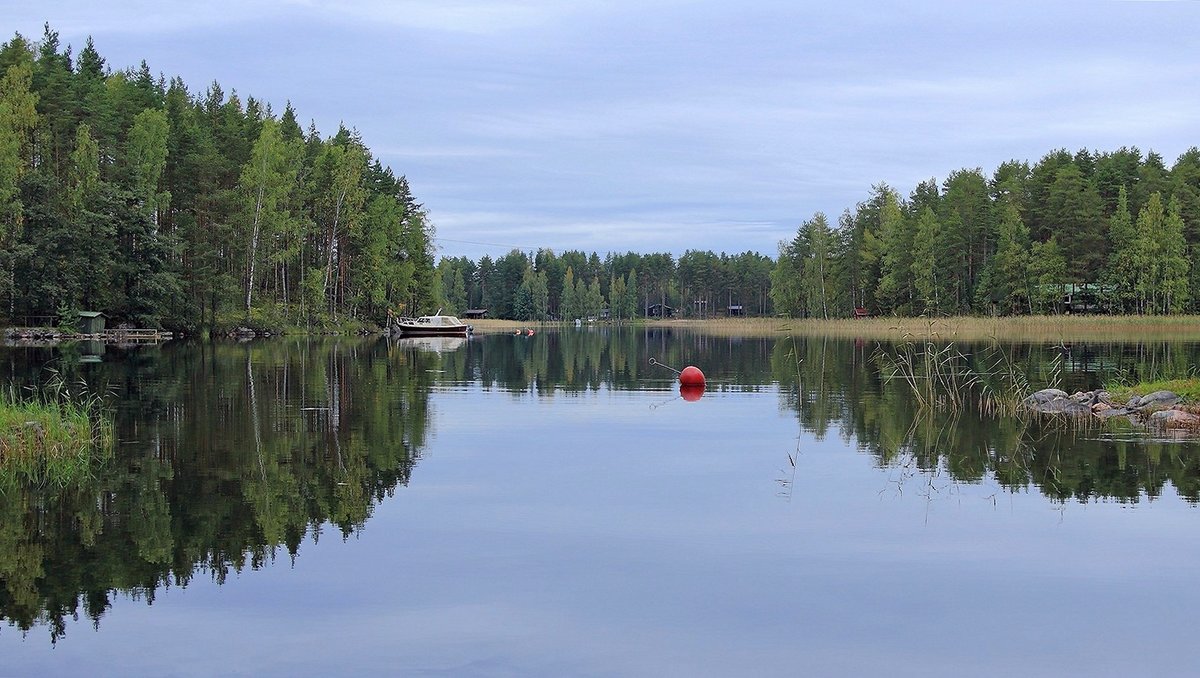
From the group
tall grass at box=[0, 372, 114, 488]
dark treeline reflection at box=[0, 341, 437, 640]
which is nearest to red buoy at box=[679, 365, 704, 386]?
dark treeline reflection at box=[0, 341, 437, 640]

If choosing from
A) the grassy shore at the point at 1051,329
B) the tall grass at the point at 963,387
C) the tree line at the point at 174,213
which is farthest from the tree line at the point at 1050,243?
the tall grass at the point at 963,387

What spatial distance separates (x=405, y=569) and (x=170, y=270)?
69.1 metres

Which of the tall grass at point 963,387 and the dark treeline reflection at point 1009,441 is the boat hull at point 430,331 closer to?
the tall grass at point 963,387

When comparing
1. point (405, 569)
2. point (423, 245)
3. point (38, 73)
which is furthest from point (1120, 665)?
point (423, 245)

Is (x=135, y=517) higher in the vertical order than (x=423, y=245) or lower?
lower

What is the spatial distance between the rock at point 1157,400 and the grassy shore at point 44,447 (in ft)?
76.1

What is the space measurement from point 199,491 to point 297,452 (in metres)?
4.28

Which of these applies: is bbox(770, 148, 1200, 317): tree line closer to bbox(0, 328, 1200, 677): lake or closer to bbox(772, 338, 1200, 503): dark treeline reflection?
bbox(772, 338, 1200, 503): dark treeline reflection

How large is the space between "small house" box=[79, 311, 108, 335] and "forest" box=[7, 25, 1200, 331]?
96cm

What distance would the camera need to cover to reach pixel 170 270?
7612 centimetres

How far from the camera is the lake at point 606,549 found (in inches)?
394

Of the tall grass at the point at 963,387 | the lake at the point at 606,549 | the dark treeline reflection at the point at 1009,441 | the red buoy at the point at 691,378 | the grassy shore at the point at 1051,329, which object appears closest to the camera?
the lake at the point at 606,549

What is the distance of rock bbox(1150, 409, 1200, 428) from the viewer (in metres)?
25.4

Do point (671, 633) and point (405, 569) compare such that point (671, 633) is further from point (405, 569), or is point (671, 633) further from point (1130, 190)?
point (1130, 190)
